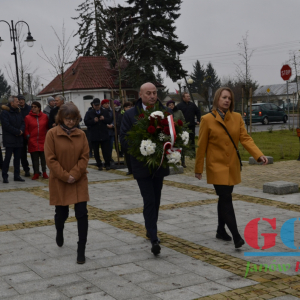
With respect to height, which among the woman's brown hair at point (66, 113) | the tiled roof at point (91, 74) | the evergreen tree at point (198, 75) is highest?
the evergreen tree at point (198, 75)

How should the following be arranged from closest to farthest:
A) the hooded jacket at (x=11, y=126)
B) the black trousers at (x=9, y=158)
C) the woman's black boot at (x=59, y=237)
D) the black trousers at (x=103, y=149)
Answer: the woman's black boot at (x=59, y=237)
the hooded jacket at (x=11, y=126)
the black trousers at (x=9, y=158)
the black trousers at (x=103, y=149)

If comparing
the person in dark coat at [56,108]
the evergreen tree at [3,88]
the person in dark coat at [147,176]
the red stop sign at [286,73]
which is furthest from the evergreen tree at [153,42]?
the evergreen tree at [3,88]

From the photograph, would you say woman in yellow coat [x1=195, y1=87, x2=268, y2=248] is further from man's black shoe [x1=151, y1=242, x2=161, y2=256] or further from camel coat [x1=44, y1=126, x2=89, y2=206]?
camel coat [x1=44, y1=126, x2=89, y2=206]

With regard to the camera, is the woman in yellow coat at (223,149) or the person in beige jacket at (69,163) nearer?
the person in beige jacket at (69,163)

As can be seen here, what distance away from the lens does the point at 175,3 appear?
40375 mm

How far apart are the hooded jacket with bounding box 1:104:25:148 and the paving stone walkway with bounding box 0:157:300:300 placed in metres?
3.00

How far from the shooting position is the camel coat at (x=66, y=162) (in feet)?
17.9

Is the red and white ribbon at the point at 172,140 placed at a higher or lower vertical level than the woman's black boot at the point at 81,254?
higher

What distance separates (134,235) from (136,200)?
2753mm

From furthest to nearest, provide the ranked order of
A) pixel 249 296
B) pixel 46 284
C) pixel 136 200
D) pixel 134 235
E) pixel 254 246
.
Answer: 1. pixel 136 200
2. pixel 134 235
3. pixel 254 246
4. pixel 46 284
5. pixel 249 296

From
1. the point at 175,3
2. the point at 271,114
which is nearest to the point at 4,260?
the point at 271,114

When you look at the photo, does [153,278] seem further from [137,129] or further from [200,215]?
[200,215]

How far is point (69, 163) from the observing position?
5.50 m

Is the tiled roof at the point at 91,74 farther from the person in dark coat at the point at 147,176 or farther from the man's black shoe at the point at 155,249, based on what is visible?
the man's black shoe at the point at 155,249
